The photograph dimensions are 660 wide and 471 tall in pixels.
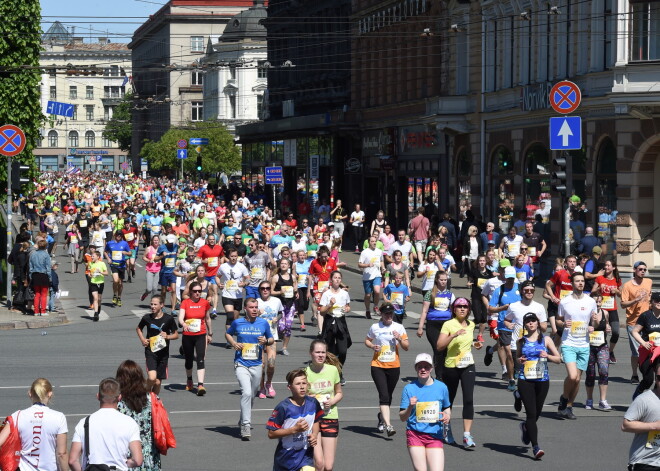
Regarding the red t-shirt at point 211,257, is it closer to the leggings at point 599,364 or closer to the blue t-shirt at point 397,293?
the blue t-shirt at point 397,293

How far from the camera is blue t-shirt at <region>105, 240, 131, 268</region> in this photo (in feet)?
99.6

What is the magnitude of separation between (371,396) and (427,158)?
99.3ft

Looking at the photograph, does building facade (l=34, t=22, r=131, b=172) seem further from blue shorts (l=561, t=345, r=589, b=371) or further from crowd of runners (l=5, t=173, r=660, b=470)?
blue shorts (l=561, t=345, r=589, b=371)

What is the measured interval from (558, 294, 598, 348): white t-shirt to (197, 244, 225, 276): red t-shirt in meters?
11.3

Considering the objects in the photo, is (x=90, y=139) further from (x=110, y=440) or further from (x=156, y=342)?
(x=110, y=440)

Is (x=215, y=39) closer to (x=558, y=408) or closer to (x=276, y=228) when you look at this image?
(x=276, y=228)

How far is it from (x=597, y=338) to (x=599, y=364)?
33cm

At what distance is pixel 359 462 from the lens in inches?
553

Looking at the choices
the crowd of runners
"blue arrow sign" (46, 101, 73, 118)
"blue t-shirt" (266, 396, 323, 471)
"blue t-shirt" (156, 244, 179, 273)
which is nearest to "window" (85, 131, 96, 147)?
"blue arrow sign" (46, 101, 73, 118)

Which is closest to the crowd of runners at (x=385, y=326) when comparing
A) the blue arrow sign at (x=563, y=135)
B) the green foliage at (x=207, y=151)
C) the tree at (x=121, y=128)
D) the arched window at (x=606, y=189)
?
the arched window at (x=606, y=189)

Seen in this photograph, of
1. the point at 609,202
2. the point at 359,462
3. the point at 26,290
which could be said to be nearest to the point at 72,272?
the point at 26,290

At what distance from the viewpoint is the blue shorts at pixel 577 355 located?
16.5 m

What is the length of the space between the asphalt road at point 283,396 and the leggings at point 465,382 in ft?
1.46

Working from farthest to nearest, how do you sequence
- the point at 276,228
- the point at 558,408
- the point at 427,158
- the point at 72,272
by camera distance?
the point at 427,158 < the point at 72,272 < the point at 276,228 < the point at 558,408
